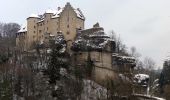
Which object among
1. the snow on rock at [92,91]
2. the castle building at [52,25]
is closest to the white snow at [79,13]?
the castle building at [52,25]

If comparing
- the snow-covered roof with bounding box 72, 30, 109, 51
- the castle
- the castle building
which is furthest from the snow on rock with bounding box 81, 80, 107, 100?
the castle building

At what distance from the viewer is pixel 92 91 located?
7925 centimetres

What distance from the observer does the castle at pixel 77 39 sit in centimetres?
8300

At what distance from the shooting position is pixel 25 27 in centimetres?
9644

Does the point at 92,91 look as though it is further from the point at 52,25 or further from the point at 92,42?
the point at 52,25

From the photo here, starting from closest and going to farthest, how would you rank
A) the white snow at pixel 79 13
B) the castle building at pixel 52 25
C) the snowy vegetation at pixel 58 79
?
the snowy vegetation at pixel 58 79 < the castle building at pixel 52 25 < the white snow at pixel 79 13

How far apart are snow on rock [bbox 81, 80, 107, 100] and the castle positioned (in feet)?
7.62

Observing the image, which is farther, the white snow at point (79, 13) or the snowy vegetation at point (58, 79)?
the white snow at point (79, 13)

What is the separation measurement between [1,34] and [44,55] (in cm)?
3493

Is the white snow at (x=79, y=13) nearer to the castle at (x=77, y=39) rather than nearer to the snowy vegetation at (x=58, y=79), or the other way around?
the castle at (x=77, y=39)

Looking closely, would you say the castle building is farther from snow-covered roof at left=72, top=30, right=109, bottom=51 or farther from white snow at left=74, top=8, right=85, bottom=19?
snow-covered roof at left=72, top=30, right=109, bottom=51

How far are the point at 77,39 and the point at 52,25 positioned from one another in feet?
20.7

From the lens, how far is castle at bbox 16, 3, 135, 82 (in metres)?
83.0

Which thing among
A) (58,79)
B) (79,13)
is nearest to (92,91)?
(58,79)
